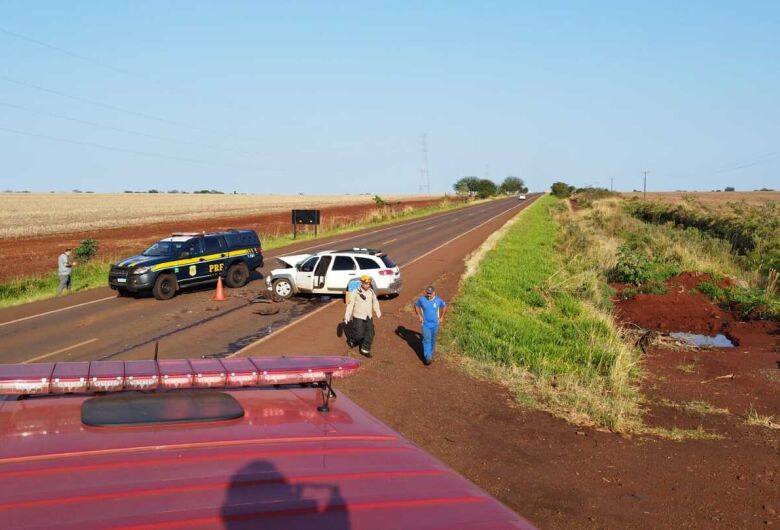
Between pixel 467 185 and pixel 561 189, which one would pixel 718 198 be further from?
pixel 467 185

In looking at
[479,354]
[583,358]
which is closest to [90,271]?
[479,354]

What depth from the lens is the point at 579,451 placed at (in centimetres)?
916

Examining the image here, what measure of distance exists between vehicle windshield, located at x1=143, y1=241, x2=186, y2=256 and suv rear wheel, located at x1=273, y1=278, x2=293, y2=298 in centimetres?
334

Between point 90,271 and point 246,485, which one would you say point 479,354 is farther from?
point 90,271

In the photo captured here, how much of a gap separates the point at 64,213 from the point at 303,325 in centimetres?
6962

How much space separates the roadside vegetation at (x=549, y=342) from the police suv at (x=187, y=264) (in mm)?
7663

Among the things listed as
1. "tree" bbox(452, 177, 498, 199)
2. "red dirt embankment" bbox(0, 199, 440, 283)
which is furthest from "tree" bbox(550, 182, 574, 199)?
"red dirt embankment" bbox(0, 199, 440, 283)

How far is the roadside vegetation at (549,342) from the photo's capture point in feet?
36.8

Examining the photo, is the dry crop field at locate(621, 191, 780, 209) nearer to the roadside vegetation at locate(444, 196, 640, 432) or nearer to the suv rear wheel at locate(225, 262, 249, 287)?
the roadside vegetation at locate(444, 196, 640, 432)

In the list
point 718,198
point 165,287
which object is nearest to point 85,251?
point 165,287

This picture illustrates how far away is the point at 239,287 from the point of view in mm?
23016

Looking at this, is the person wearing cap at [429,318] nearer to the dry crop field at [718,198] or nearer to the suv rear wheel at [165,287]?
the suv rear wheel at [165,287]

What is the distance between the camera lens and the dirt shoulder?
7395mm

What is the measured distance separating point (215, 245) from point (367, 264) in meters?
5.59
